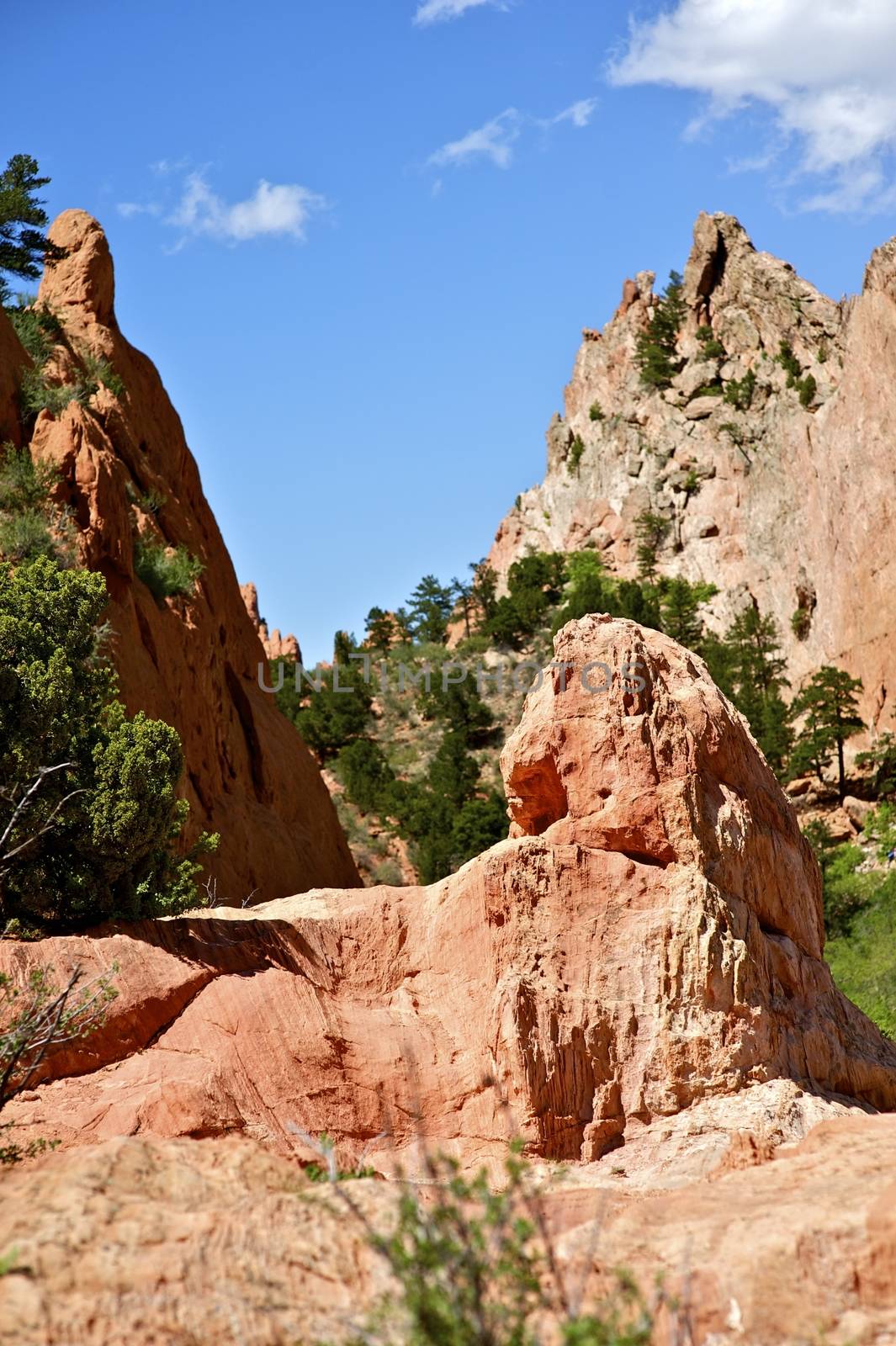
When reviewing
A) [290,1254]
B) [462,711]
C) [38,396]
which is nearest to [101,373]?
[38,396]

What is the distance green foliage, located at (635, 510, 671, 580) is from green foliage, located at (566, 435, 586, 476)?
1295 centimetres

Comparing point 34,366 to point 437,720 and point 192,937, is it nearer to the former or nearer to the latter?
point 192,937

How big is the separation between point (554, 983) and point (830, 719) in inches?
1339

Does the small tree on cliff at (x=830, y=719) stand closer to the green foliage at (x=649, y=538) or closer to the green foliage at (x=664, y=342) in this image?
the green foliage at (x=649, y=538)

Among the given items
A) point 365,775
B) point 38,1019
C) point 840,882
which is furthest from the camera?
point 365,775

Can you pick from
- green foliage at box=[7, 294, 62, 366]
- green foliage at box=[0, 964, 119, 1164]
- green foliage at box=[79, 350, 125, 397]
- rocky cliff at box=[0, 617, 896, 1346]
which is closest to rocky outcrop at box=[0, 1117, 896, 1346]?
rocky cliff at box=[0, 617, 896, 1346]

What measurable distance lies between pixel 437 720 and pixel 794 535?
17768 millimetres

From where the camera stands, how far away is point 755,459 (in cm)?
6781

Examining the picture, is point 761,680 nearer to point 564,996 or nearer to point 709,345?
point 709,345

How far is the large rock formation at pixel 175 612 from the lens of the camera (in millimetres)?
23734

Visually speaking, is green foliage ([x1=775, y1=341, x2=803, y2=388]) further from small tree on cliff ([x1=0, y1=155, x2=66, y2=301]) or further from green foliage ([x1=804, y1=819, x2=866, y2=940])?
small tree on cliff ([x1=0, y1=155, x2=66, y2=301])

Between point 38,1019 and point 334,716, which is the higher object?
point 334,716

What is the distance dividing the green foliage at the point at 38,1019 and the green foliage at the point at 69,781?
56.2 inches

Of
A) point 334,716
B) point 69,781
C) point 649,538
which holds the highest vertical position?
point 649,538
